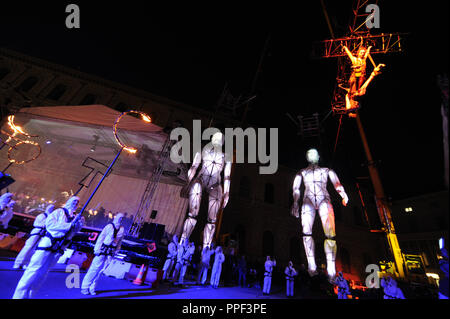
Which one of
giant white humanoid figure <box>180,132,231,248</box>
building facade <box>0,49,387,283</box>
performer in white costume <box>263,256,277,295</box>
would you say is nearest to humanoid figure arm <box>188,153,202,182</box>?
giant white humanoid figure <box>180,132,231,248</box>

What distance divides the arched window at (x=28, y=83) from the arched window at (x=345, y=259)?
136 ft

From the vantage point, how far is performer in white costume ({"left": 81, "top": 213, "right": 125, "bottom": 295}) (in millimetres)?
4570

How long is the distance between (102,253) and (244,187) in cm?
1812

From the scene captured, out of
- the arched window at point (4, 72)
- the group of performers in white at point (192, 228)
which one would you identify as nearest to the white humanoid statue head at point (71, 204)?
the group of performers in white at point (192, 228)

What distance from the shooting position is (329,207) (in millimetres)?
5453

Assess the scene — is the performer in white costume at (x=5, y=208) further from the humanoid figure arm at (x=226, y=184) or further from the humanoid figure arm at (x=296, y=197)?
the humanoid figure arm at (x=296, y=197)

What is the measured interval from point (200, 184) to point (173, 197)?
9.56 meters

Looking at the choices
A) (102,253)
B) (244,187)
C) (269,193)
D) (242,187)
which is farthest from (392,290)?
(269,193)

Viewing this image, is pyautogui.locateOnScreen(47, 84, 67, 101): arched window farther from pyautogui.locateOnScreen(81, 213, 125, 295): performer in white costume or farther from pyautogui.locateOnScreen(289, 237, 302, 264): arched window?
pyautogui.locateOnScreen(289, 237, 302, 264): arched window

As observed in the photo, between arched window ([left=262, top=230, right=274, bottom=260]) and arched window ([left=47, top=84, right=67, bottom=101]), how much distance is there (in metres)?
28.2

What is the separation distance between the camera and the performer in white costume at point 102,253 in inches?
180

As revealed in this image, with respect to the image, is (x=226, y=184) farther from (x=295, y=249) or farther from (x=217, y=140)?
(x=295, y=249)
